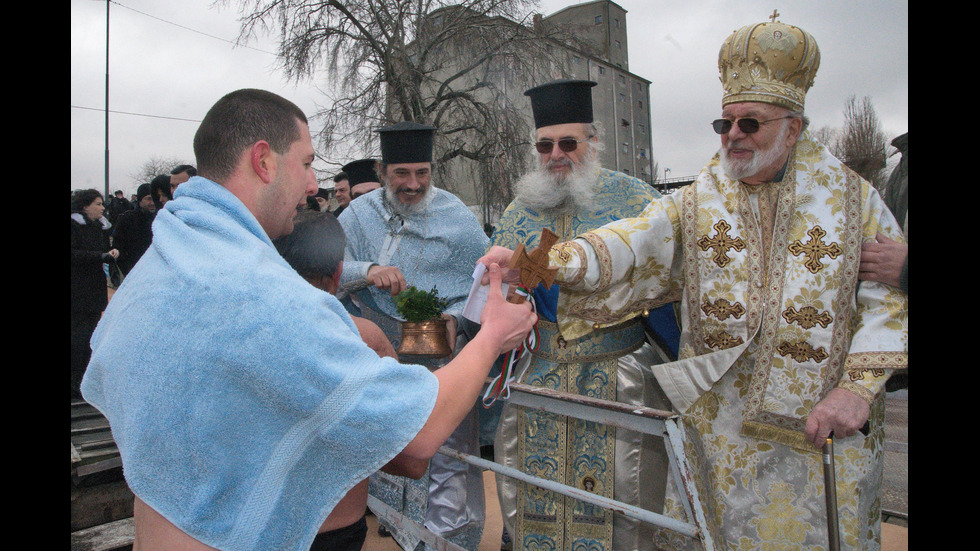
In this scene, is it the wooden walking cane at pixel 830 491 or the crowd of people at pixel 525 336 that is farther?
the wooden walking cane at pixel 830 491

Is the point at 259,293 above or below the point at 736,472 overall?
above

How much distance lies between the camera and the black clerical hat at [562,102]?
3348 millimetres

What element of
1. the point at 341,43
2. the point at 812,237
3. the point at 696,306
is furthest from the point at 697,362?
the point at 341,43

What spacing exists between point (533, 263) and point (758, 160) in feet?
2.72

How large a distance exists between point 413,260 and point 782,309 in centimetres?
214

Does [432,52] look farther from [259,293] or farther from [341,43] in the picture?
[259,293]

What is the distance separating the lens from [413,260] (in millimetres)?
3855

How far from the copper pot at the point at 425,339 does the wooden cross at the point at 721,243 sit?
120 centimetres

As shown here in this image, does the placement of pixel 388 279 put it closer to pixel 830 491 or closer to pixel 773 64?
pixel 773 64

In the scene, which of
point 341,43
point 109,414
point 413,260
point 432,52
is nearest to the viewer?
point 109,414

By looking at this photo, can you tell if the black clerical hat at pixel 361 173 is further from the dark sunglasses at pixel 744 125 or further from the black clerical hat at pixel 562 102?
the dark sunglasses at pixel 744 125

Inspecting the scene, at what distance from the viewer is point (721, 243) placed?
234 cm

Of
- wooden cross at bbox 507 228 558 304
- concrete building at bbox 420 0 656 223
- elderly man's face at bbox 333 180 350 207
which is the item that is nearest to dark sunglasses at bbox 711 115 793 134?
wooden cross at bbox 507 228 558 304

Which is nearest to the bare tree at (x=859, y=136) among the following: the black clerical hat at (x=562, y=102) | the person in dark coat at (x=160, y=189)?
the black clerical hat at (x=562, y=102)
